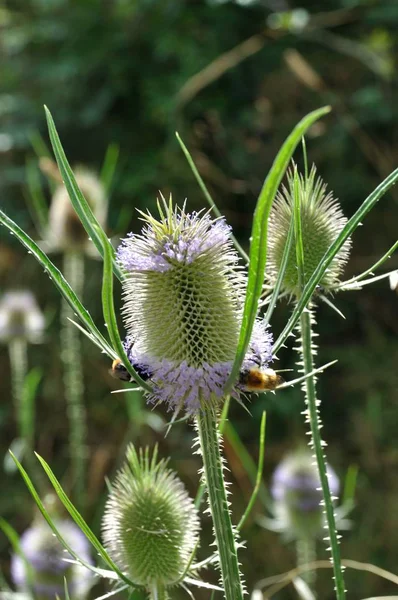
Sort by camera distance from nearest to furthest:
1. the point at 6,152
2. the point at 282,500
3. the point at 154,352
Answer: the point at 154,352
the point at 282,500
the point at 6,152

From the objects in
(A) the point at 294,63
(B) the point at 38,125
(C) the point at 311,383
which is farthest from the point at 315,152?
(C) the point at 311,383

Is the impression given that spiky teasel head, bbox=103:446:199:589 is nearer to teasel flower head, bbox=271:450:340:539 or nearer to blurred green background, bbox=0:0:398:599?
teasel flower head, bbox=271:450:340:539

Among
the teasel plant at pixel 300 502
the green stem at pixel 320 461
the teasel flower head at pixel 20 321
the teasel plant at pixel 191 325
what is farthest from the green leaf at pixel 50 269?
the teasel flower head at pixel 20 321

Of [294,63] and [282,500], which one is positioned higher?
[294,63]

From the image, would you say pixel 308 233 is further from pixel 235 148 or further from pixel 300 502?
pixel 235 148

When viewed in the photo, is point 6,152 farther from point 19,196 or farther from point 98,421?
point 98,421

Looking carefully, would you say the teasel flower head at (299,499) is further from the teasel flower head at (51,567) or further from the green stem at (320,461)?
the green stem at (320,461)
